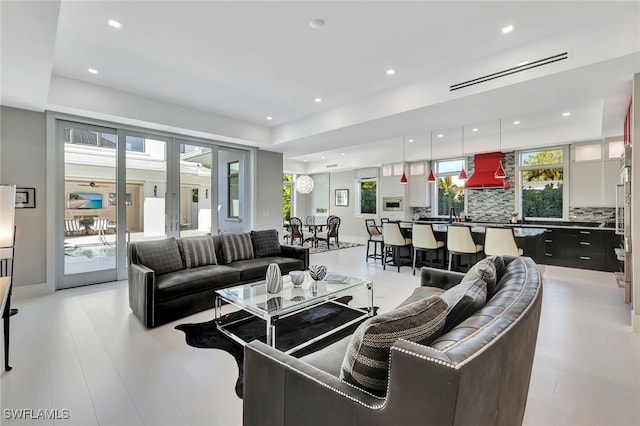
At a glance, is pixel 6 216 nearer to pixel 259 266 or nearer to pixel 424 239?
pixel 259 266

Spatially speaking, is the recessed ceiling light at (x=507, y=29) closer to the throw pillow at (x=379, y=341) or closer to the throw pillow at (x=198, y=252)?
the throw pillow at (x=379, y=341)

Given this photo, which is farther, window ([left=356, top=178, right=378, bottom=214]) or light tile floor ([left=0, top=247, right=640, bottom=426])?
window ([left=356, top=178, right=378, bottom=214])

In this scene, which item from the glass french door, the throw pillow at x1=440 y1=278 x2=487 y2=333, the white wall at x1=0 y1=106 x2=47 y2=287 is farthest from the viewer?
the glass french door

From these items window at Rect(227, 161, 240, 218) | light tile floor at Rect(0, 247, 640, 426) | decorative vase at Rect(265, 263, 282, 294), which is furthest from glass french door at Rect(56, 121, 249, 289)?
decorative vase at Rect(265, 263, 282, 294)

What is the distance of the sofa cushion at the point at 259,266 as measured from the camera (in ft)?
13.9

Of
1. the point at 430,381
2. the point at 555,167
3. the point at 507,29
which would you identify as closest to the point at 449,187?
the point at 555,167

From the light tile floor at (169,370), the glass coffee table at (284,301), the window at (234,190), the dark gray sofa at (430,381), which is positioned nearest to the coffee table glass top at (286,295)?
the glass coffee table at (284,301)

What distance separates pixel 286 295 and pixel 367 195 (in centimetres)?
810

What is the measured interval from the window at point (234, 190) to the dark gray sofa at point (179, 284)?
8.87 ft

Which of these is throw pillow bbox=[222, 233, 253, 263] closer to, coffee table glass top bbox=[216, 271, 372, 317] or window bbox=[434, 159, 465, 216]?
coffee table glass top bbox=[216, 271, 372, 317]

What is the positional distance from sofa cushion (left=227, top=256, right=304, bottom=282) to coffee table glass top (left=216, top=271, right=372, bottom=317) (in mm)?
744

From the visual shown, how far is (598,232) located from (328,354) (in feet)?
22.9

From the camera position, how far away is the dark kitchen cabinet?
5840mm

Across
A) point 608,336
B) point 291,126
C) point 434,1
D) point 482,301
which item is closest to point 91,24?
point 434,1
